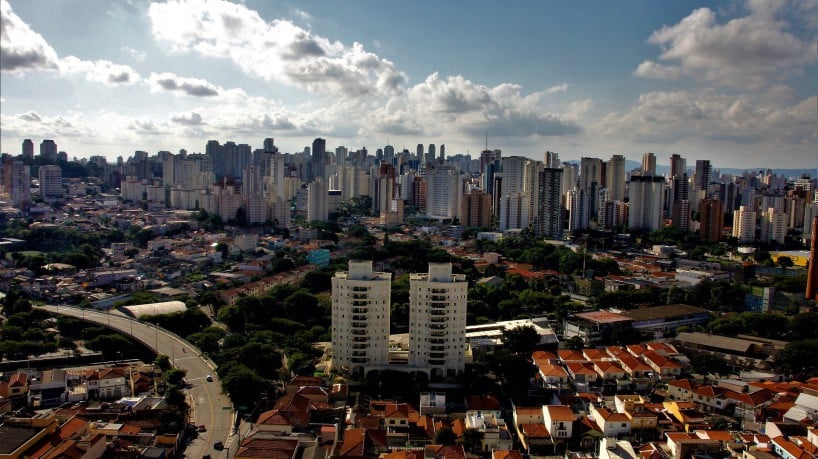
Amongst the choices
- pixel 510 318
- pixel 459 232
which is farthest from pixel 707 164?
pixel 510 318

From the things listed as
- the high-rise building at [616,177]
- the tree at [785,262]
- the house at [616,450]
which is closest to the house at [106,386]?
the house at [616,450]

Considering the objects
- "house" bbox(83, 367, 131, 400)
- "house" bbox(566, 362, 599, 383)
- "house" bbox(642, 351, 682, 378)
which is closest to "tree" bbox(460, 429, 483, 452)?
"house" bbox(566, 362, 599, 383)

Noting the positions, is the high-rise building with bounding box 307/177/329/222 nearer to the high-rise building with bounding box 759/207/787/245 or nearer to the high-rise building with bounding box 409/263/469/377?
the high-rise building with bounding box 759/207/787/245

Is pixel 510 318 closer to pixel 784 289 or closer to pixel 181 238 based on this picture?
pixel 784 289

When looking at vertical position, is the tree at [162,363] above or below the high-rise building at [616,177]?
below

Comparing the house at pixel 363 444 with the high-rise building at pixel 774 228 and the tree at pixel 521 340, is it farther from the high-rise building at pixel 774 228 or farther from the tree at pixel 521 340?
the high-rise building at pixel 774 228

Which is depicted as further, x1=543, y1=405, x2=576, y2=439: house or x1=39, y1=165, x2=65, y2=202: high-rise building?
x1=39, y1=165, x2=65, y2=202: high-rise building
